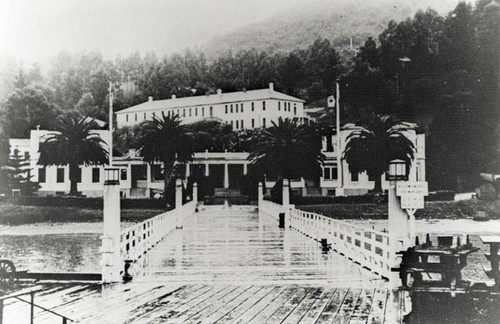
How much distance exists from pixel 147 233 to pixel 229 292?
22.4 feet

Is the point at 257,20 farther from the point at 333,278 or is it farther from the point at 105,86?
the point at 105,86

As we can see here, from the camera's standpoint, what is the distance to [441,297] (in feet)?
18.3

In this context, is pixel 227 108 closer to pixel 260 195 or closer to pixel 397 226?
pixel 260 195

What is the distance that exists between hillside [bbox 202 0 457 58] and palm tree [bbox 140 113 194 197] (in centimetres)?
566

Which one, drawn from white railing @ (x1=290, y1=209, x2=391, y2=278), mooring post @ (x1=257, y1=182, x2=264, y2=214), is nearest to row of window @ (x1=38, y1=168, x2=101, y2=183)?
white railing @ (x1=290, y1=209, x2=391, y2=278)

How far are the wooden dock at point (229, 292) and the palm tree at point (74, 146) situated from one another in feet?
18.8

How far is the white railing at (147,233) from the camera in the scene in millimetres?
9980

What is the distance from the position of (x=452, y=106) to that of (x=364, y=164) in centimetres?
373

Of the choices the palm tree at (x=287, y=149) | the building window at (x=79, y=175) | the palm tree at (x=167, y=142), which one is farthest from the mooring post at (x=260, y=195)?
the building window at (x=79, y=175)

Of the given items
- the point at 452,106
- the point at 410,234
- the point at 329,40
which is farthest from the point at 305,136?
the point at 410,234

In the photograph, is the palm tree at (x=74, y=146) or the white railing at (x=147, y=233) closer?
the white railing at (x=147, y=233)

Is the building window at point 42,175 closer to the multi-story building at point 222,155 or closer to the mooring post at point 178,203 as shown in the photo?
the multi-story building at point 222,155

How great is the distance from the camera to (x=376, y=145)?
711 inches

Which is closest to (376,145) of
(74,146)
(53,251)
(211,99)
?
(211,99)
